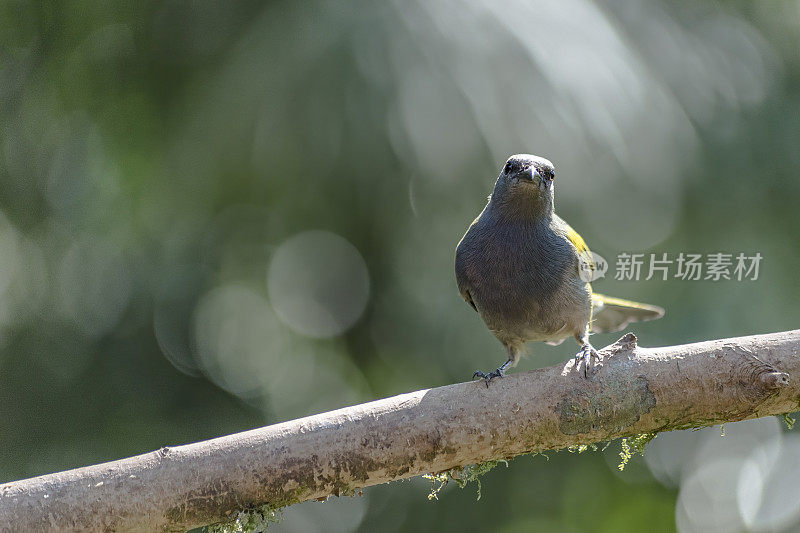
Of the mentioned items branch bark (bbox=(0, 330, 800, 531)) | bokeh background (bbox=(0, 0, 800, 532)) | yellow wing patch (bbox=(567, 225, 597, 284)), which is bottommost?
bokeh background (bbox=(0, 0, 800, 532))

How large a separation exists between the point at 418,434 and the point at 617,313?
7.87 feet

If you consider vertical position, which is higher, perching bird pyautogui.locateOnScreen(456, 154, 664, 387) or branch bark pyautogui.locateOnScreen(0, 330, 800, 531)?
branch bark pyautogui.locateOnScreen(0, 330, 800, 531)

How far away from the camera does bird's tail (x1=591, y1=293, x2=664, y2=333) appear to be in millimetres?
4602

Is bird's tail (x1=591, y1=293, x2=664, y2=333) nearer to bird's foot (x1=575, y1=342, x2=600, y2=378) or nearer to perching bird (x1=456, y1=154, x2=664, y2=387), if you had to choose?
→ perching bird (x1=456, y1=154, x2=664, y2=387)

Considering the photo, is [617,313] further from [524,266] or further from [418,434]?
[418,434]

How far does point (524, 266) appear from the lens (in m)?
3.83

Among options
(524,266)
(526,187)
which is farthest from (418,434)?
(526,187)

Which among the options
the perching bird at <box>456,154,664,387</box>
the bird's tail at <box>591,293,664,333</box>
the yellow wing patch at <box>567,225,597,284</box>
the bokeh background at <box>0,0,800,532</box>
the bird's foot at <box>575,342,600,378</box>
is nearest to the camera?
the bird's foot at <box>575,342,600,378</box>

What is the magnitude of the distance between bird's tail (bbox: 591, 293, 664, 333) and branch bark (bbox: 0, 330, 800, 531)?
5.56 feet

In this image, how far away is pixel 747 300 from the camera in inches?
238

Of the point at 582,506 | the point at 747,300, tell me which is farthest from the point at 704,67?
the point at 582,506

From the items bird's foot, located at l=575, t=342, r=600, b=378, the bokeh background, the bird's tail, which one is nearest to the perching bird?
the bird's tail

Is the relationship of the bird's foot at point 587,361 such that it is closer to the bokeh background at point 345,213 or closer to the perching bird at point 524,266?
the perching bird at point 524,266

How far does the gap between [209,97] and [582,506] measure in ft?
16.3
